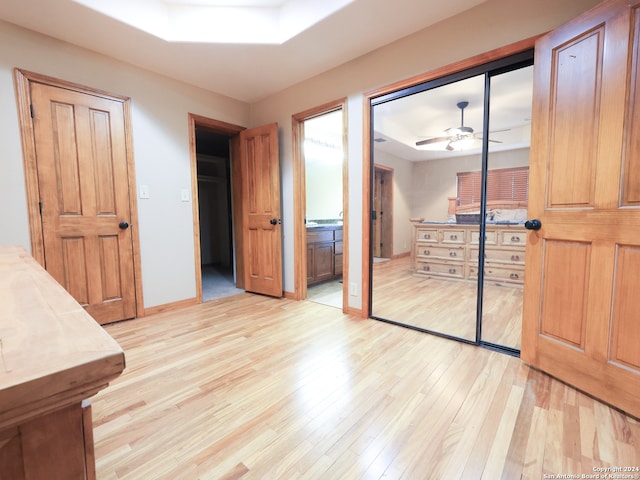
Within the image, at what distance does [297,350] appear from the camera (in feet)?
6.58

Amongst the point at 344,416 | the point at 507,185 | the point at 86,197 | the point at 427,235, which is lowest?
the point at 344,416

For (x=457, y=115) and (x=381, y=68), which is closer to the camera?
(x=381, y=68)

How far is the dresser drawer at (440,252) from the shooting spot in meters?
3.86

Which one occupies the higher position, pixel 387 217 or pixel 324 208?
pixel 324 208

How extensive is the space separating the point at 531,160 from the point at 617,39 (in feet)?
1.97

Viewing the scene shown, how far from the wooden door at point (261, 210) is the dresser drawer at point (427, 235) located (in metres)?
2.16

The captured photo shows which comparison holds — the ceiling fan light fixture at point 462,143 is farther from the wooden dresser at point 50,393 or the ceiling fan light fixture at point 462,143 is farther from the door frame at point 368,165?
the wooden dresser at point 50,393

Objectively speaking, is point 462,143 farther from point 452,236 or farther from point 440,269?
point 440,269

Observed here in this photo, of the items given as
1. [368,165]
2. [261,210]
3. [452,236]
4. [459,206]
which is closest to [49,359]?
[368,165]

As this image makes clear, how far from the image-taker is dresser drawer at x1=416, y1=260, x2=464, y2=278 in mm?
3883

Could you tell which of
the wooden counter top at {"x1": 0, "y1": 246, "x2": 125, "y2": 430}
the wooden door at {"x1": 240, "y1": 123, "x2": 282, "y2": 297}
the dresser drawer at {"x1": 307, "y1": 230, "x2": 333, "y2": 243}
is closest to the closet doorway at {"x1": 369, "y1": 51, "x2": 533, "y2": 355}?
the dresser drawer at {"x1": 307, "y1": 230, "x2": 333, "y2": 243}

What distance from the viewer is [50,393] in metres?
0.31

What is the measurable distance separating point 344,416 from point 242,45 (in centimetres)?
270

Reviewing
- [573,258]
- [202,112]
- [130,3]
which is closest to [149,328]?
[202,112]
